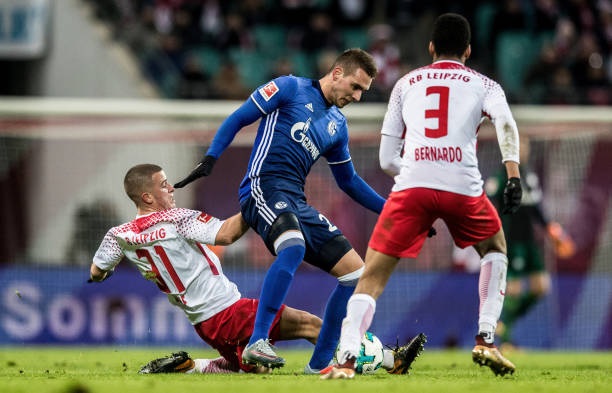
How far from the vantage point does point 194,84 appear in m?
16.4

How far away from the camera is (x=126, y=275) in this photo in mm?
13992

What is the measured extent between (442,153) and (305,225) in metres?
1.21

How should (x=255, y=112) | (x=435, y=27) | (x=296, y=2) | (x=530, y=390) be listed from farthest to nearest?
(x=296, y=2) < (x=255, y=112) < (x=435, y=27) < (x=530, y=390)

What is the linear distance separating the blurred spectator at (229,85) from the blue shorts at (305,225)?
8456 millimetres

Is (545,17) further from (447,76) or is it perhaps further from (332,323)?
(447,76)

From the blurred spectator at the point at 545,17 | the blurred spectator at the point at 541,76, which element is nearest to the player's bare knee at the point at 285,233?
the blurred spectator at the point at 541,76

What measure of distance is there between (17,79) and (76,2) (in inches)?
59.9

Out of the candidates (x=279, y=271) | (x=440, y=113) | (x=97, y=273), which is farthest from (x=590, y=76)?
(x=97, y=273)

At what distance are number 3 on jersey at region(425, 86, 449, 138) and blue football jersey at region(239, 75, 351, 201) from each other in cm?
119

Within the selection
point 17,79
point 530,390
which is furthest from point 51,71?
point 530,390

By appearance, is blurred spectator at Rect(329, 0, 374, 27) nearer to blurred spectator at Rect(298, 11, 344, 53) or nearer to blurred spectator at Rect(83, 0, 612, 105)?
blurred spectator at Rect(83, 0, 612, 105)

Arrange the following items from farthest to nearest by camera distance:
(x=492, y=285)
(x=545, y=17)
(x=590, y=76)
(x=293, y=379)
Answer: (x=545, y=17) < (x=590, y=76) < (x=492, y=285) < (x=293, y=379)

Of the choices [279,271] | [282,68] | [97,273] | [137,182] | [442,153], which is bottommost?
[97,273]

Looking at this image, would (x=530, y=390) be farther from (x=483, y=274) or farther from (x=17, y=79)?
(x=17, y=79)
